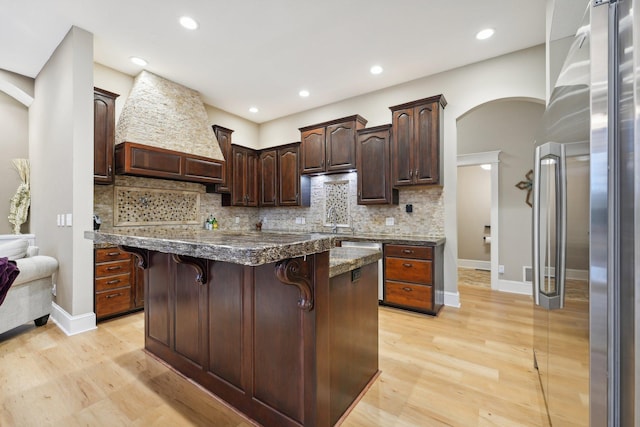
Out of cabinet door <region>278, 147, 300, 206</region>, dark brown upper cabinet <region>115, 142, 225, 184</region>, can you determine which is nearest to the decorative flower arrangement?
dark brown upper cabinet <region>115, 142, 225, 184</region>

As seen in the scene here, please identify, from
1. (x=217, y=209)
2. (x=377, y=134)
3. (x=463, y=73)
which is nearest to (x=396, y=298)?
(x=377, y=134)

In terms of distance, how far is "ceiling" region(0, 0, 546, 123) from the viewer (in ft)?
8.56

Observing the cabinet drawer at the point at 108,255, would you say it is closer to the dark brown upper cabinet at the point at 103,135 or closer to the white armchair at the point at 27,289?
the white armchair at the point at 27,289

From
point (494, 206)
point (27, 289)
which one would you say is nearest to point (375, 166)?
point (494, 206)

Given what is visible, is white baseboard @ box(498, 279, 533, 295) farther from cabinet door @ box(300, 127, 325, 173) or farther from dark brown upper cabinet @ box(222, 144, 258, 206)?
dark brown upper cabinet @ box(222, 144, 258, 206)

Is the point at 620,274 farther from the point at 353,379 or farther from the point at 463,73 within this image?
the point at 463,73

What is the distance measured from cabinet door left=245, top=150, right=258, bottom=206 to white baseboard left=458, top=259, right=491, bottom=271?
4902 millimetres

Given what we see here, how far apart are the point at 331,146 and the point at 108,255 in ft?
10.6

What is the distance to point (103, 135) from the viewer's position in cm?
331

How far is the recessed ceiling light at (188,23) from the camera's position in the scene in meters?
2.76

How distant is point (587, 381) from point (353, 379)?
3.82 feet

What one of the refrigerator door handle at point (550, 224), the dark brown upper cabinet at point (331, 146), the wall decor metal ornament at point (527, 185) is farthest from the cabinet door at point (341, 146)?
the refrigerator door handle at point (550, 224)

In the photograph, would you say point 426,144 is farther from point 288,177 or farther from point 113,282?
point 113,282

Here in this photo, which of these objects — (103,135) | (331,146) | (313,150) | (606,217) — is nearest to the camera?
(606,217)
